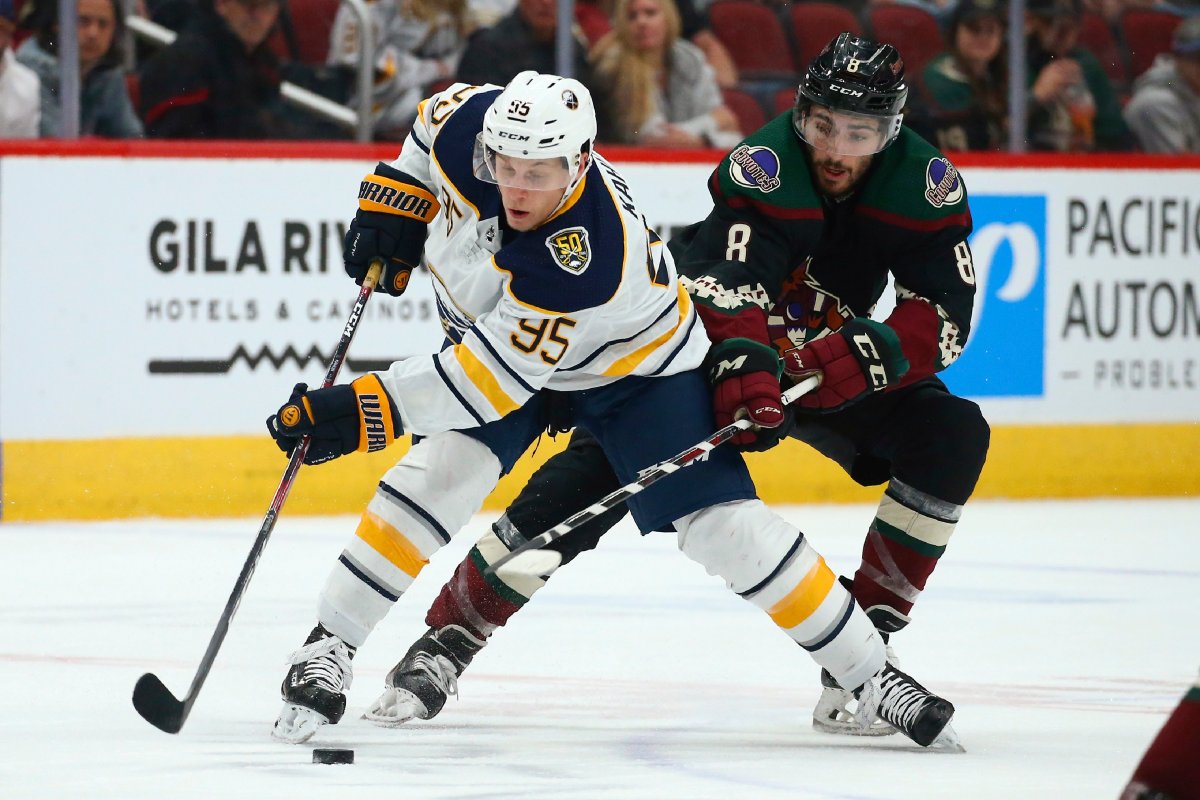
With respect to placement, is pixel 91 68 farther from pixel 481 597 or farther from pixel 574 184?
pixel 574 184

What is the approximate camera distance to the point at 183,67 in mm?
5969

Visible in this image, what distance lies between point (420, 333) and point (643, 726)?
3.04m

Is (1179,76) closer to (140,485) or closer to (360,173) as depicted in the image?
(360,173)

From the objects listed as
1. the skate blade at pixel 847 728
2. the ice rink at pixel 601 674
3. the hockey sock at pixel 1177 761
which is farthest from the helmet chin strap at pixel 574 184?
the hockey sock at pixel 1177 761

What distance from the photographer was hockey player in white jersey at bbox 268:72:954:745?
122 inches

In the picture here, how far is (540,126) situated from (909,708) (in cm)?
108

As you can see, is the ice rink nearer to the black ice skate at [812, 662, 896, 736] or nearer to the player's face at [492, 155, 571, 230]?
the black ice skate at [812, 662, 896, 736]

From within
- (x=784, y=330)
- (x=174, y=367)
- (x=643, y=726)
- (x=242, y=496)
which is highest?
(x=784, y=330)

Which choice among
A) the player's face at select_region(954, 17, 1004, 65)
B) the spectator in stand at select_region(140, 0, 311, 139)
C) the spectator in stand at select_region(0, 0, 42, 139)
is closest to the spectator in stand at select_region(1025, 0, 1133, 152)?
the player's face at select_region(954, 17, 1004, 65)

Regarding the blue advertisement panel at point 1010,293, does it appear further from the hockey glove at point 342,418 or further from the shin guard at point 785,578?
the hockey glove at point 342,418

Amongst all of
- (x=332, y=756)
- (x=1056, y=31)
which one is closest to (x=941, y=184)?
(x=332, y=756)

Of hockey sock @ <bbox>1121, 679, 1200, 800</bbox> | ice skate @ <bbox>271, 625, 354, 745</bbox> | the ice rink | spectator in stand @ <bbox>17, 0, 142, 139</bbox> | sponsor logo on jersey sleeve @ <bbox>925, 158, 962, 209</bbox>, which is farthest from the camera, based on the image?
spectator in stand @ <bbox>17, 0, 142, 139</bbox>

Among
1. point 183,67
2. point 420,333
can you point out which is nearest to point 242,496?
point 420,333

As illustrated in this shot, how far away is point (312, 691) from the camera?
10.6 feet
